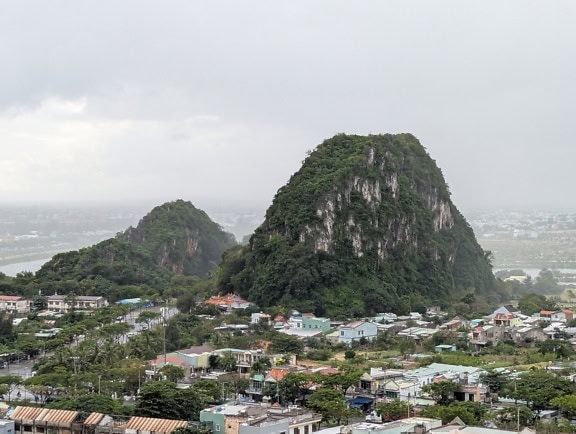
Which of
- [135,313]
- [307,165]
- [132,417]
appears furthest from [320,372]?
[307,165]

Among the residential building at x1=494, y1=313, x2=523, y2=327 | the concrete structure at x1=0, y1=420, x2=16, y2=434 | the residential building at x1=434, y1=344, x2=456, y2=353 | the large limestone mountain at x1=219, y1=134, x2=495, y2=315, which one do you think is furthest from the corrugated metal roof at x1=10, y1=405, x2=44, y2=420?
the large limestone mountain at x1=219, y1=134, x2=495, y2=315

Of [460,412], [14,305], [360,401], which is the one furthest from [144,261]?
[460,412]

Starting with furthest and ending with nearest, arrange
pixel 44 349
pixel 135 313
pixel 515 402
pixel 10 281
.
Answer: pixel 10 281, pixel 135 313, pixel 44 349, pixel 515 402

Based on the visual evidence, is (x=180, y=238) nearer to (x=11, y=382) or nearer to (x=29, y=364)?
(x=29, y=364)

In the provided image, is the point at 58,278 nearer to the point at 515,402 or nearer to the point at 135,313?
the point at 135,313

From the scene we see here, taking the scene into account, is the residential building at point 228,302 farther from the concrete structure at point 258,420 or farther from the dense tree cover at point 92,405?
the concrete structure at point 258,420

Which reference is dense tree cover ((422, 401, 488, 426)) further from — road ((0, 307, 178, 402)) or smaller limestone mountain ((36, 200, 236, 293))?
smaller limestone mountain ((36, 200, 236, 293))
